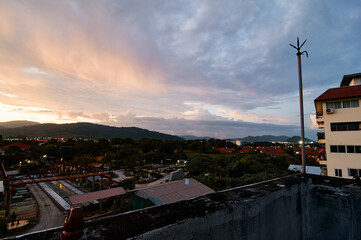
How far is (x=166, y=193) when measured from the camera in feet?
33.1

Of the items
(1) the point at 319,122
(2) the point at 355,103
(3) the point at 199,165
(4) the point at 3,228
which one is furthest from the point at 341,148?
(4) the point at 3,228

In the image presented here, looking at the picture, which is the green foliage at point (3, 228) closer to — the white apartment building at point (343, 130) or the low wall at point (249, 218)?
the low wall at point (249, 218)

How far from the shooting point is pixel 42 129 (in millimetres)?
196875

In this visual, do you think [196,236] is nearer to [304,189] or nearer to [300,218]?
[300,218]

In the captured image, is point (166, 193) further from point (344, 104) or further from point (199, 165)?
point (199, 165)

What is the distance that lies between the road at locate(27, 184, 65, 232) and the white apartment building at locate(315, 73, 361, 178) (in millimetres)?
22066

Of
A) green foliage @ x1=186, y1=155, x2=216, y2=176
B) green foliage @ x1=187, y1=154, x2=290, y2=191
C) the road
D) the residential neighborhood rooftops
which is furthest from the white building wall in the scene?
the road

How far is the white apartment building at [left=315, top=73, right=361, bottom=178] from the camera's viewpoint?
1407 cm

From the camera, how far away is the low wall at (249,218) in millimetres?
1569

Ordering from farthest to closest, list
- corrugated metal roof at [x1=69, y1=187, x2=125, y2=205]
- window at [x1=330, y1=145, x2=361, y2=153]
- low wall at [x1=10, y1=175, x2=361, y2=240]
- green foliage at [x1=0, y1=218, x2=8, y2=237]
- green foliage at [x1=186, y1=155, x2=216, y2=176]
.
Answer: green foliage at [x1=186, y1=155, x2=216, y2=176] → window at [x1=330, y1=145, x2=361, y2=153] → corrugated metal roof at [x1=69, y1=187, x2=125, y2=205] → green foliage at [x1=0, y1=218, x2=8, y2=237] → low wall at [x1=10, y1=175, x2=361, y2=240]

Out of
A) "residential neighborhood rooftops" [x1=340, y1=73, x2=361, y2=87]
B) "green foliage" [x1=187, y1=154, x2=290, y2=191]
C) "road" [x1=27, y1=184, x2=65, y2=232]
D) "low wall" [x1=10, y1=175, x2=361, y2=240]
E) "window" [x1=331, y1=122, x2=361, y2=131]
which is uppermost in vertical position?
"residential neighborhood rooftops" [x1=340, y1=73, x2=361, y2=87]

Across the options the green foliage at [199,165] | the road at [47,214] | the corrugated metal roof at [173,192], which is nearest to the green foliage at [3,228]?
the road at [47,214]

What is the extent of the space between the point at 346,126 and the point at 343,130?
1.35ft

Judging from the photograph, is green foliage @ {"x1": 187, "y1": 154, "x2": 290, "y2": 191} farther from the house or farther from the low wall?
the low wall
